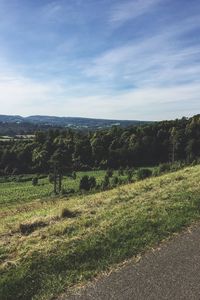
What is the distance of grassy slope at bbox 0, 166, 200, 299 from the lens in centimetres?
737

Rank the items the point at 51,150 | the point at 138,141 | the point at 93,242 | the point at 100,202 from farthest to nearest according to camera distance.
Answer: the point at 51,150 → the point at 138,141 → the point at 100,202 → the point at 93,242

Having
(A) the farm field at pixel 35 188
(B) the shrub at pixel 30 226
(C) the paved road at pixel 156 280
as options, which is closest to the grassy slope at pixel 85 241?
(B) the shrub at pixel 30 226

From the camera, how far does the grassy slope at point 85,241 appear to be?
7371 millimetres

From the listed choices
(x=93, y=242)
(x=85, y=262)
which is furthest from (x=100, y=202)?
(x=85, y=262)

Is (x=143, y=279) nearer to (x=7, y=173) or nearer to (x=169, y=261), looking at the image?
(x=169, y=261)

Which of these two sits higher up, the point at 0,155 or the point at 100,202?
the point at 100,202

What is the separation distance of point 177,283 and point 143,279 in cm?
54

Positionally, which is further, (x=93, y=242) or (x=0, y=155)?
(x=0, y=155)

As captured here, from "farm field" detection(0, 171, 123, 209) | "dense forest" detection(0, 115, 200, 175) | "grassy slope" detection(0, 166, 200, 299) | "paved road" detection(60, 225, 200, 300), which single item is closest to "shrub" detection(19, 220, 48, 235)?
"grassy slope" detection(0, 166, 200, 299)

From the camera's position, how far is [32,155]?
150 metres

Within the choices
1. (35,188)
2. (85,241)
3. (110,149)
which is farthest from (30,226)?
(110,149)

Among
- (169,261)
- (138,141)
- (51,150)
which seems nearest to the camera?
(169,261)

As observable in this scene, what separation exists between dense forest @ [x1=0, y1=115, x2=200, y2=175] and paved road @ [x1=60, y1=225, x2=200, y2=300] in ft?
330

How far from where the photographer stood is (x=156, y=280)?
7.11 m
